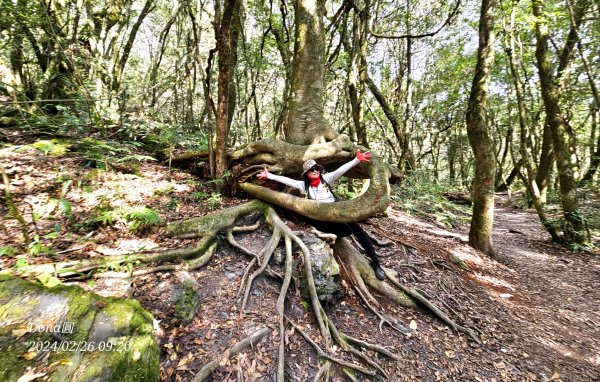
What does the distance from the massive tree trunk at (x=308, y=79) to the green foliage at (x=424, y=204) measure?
23.4 ft

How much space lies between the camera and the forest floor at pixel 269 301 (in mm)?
3020

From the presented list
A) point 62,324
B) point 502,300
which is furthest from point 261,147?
point 502,300

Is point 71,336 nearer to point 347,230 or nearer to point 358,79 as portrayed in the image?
point 347,230

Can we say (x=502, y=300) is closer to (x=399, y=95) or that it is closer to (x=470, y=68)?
(x=399, y=95)

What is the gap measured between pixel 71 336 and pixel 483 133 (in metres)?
8.61

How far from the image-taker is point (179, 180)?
567cm

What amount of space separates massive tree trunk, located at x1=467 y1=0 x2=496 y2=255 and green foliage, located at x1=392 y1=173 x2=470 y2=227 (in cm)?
368

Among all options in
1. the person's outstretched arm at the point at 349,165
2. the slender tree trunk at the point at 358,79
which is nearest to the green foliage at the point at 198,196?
the person's outstretched arm at the point at 349,165

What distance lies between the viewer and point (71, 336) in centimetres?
210

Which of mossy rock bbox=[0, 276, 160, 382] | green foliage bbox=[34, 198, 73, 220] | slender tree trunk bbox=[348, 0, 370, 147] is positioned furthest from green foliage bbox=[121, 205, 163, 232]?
slender tree trunk bbox=[348, 0, 370, 147]

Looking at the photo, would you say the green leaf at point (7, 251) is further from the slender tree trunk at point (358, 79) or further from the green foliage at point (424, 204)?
the green foliage at point (424, 204)

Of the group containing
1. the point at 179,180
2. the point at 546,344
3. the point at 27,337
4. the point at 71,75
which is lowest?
the point at 546,344

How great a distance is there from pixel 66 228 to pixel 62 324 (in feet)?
6.77

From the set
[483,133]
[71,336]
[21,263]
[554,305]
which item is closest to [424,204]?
[483,133]
